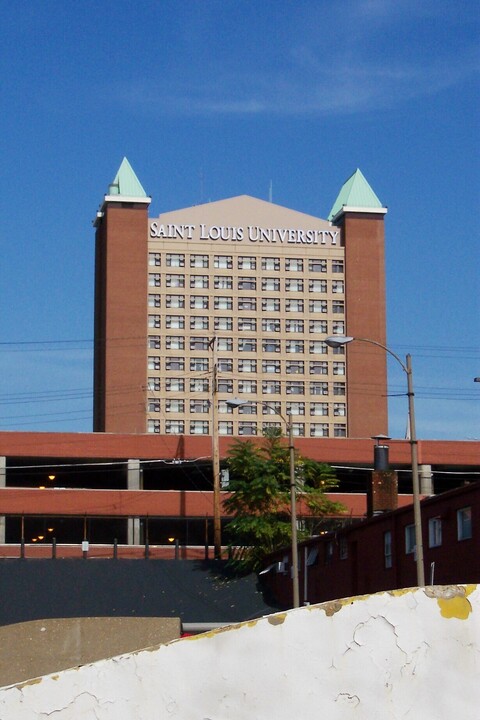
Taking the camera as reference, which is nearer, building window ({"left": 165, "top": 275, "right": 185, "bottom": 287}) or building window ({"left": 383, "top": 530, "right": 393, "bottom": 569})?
building window ({"left": 383, "top": 530, "right": 393, "bottom": 569})

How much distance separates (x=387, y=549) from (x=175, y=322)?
114120mm

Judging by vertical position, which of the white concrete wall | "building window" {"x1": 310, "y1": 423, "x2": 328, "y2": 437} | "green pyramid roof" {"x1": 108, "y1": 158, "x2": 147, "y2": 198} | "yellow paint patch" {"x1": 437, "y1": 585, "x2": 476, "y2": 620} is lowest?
the white concrete wall

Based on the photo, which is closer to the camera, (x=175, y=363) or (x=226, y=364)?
(x=175, y=363)

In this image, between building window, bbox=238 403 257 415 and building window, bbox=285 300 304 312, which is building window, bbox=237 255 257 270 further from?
building window, bbox=238 403 257 415

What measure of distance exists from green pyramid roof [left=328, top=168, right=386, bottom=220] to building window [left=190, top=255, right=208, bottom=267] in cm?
1869

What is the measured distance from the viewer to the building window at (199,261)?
159 meters

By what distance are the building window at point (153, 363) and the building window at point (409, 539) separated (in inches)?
4448

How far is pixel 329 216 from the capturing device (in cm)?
17862

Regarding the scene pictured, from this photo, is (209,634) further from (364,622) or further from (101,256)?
(101,256)


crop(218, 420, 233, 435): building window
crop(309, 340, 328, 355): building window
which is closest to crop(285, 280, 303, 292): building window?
crop(309, 340, 328, 355): building window

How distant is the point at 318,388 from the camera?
531ft

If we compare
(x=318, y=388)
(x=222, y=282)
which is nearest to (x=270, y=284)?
(x=222, y=282)

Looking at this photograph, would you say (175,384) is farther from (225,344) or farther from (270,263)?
(270,263)

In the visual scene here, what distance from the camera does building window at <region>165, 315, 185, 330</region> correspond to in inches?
6181
